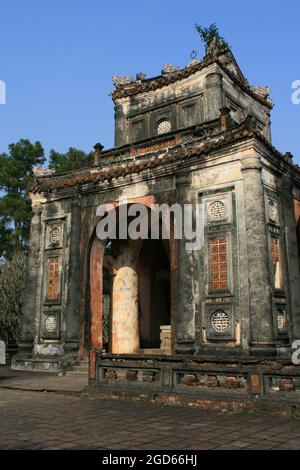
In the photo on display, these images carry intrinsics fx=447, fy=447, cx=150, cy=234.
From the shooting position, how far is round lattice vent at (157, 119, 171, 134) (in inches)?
741

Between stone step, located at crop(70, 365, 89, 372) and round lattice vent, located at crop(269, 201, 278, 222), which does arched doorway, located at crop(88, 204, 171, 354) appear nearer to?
stone step, located at crop(70, 365, 89, 372)

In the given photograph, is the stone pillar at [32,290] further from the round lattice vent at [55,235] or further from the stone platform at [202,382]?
the stone platform at [202,382]

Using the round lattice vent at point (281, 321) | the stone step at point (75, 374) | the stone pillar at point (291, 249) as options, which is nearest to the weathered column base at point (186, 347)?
the round lattice vent at point (281, 321)

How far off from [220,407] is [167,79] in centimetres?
1470

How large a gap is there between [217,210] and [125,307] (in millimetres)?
6234

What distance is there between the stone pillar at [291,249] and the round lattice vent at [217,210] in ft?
6.79

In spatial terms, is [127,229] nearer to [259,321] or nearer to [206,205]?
[206,205]

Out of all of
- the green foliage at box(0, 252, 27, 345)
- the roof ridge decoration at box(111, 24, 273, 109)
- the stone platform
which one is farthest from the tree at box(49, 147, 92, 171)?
the stone platform

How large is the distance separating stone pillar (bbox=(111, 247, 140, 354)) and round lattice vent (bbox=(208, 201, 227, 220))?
552 cm

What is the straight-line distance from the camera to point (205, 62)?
698 inches

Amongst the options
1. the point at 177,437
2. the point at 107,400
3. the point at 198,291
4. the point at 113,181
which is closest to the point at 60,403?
the point at 107,400

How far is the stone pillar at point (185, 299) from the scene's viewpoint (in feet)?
40.5
